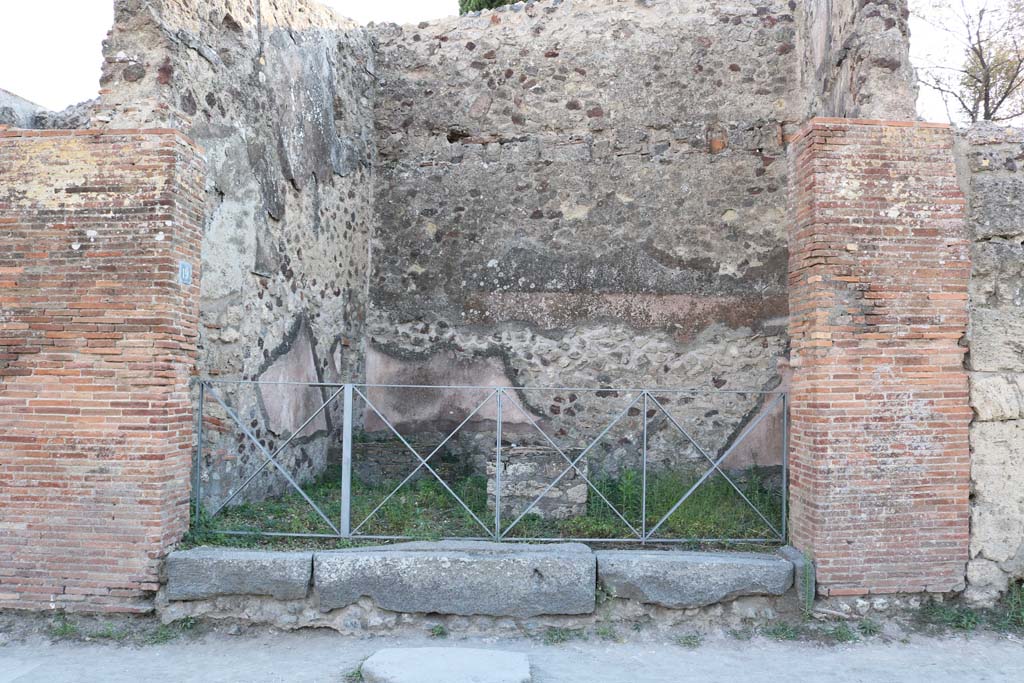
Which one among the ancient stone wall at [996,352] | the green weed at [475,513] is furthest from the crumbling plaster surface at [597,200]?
the ancient stone wall at [996,352]

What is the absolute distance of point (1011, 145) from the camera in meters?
4.71

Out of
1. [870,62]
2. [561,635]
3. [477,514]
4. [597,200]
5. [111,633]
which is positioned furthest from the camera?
[597,200]

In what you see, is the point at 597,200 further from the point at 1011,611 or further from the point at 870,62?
the point at 1011,611

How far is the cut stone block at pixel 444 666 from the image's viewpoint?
12.4 ft

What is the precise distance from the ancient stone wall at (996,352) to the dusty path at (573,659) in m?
0.57

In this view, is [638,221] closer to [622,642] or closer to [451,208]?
[451,208]

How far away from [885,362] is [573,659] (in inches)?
103

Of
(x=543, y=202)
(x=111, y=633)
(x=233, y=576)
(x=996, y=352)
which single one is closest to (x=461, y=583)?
(x=233, y=576)

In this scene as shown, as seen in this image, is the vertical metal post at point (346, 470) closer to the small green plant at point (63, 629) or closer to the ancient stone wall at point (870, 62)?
the small green plant at point (63, 629)

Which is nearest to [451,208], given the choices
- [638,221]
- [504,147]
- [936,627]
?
[504,147]

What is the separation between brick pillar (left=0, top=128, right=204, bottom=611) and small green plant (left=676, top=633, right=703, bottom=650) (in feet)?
10.5

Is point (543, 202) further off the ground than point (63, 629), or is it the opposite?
point (543, 202)

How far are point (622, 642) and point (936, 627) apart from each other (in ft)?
6.28

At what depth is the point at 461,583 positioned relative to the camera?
4.49m
